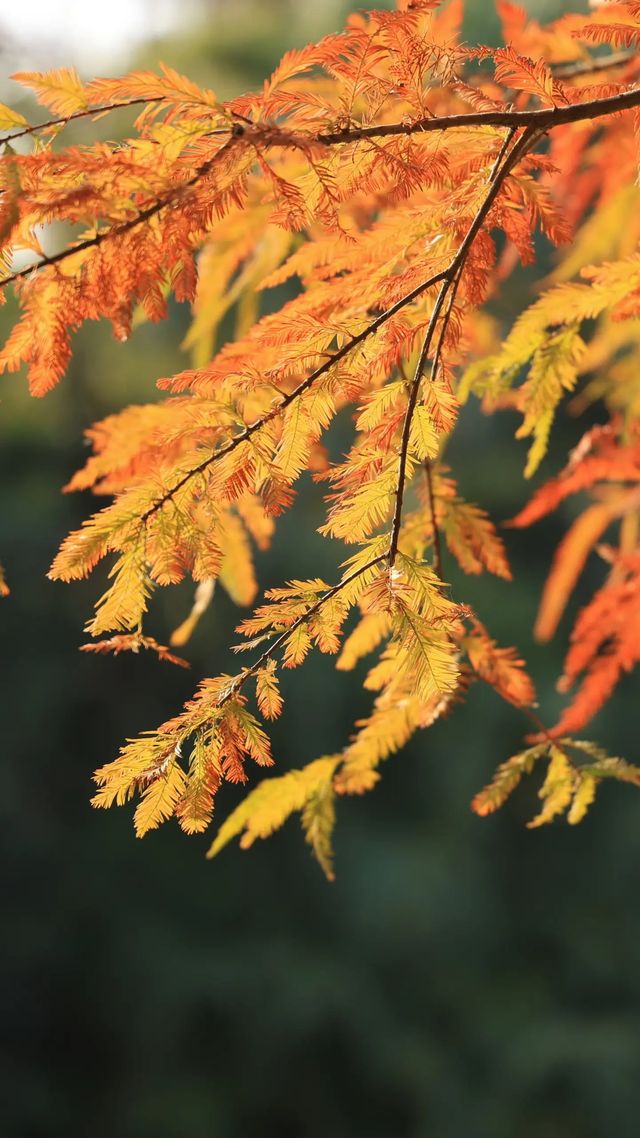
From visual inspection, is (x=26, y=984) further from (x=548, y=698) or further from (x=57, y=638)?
(x=548, y=698)

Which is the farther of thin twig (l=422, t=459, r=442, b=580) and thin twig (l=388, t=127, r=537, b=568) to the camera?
thin twig (l=422, t=459, r=442, b=580)

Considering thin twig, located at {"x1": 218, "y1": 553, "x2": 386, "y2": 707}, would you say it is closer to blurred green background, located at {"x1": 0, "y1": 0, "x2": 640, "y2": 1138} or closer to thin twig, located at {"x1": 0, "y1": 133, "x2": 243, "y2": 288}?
thin twig, located at {"x1": 0, "y1": 133, "x2": 243, "y2": 288}

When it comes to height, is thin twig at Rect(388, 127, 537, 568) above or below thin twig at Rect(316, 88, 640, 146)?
below

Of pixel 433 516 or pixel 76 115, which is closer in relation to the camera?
pixel 76 115

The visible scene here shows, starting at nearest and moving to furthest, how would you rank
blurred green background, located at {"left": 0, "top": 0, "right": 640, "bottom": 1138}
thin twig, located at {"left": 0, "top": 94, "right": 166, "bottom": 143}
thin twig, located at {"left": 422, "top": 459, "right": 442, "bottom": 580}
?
thin twig, located at {"left": 0, "top": 94, "right": 166, "bottom": 143}, thin twig, located at {"left": 422, "top": 459, "right": 442, "bottom": 580}, blurred green background, located at {"left": 0, "top": 0, "right": 640, "bottom": 1138}

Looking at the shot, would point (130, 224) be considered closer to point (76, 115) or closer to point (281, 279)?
point (76, 115)

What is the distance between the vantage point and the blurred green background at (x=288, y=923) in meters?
5.45

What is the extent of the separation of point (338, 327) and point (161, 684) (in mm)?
5493

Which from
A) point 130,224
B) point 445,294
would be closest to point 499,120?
point 445,294

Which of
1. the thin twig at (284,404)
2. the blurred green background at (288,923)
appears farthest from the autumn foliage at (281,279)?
the blurred green background at (288,923)

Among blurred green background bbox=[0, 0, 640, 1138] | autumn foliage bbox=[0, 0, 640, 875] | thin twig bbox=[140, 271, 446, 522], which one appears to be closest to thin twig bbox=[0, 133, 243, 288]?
autumn foliage bbox=[0, 0, 640, 875]

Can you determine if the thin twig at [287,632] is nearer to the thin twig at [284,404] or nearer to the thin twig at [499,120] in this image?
the thin twig at [284,404]

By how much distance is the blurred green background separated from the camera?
17.9ft

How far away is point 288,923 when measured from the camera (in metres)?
5.89
